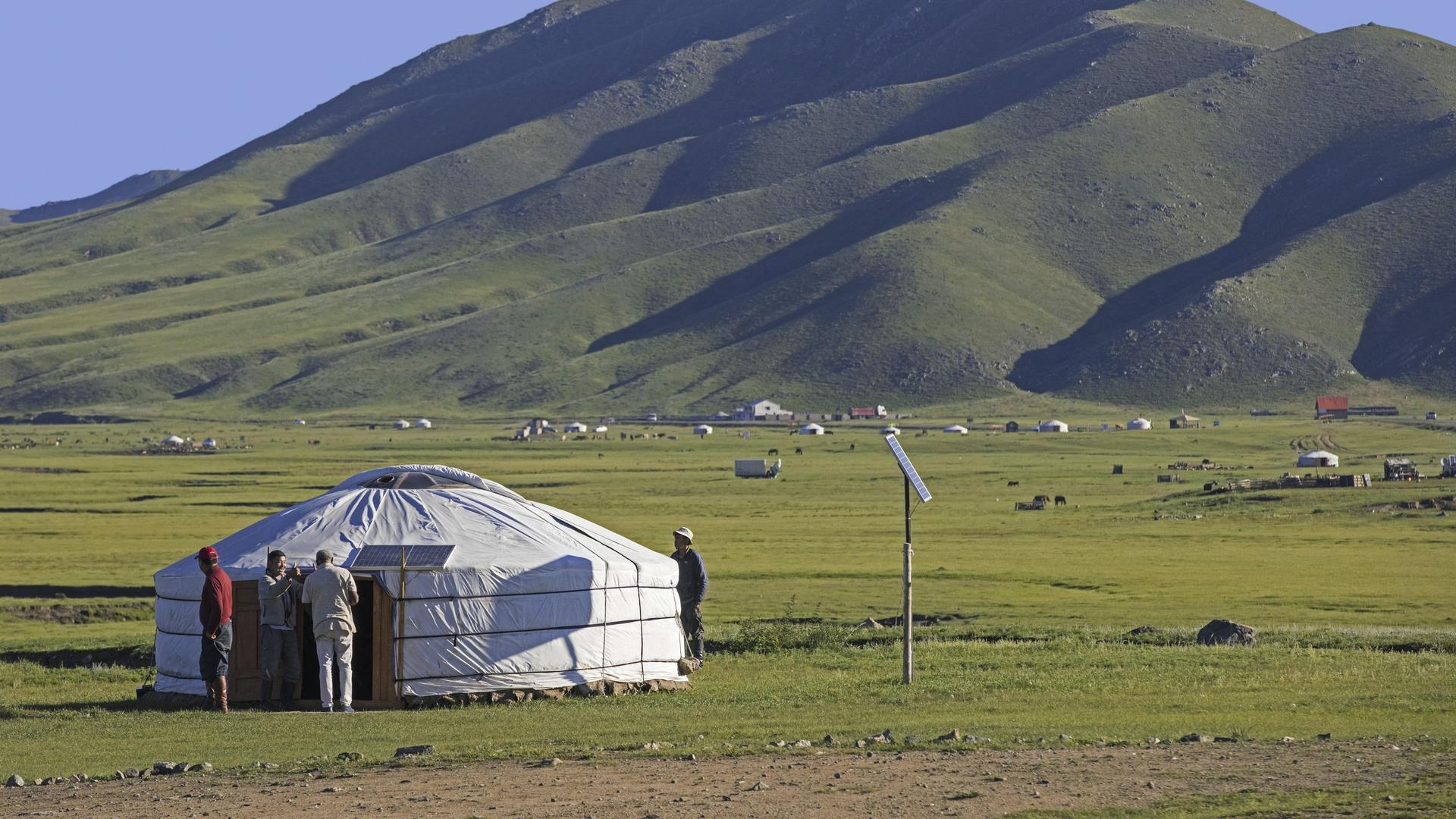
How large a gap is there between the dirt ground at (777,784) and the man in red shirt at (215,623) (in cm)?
480

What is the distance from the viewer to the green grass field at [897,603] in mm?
19922

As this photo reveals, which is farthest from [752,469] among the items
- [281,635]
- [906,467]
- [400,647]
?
[906,467]

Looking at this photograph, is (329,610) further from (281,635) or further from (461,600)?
(461,600)

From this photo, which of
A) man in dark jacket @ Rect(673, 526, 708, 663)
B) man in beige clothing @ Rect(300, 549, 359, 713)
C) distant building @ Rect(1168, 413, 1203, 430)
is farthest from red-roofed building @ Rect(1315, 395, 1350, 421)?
man in beige clothing @ Rect(300, 549, 359, 713)

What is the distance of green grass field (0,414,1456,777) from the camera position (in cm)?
1992

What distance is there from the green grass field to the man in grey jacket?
99cm

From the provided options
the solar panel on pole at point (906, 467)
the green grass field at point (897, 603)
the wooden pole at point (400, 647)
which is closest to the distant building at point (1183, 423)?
the green grass field at point (897, 603)

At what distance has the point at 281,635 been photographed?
22.8m

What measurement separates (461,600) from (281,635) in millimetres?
2296

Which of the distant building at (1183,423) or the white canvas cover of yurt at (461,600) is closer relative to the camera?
the white canvas cover of yurt at (461,600)

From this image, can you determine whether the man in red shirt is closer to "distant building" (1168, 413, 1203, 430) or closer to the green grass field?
the green grass field

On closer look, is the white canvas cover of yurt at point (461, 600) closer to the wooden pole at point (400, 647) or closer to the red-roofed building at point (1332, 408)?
the wooden pole at point (400, 647)

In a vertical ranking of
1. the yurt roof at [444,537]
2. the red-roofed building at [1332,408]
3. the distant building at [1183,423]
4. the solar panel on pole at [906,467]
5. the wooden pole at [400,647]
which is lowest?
the wooden pole at [400,647]

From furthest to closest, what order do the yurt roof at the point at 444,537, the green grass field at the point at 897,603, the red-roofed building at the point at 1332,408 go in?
1. the red-roofed building at the point at 1332,408
2. the yurt roof at the point at 444,537
3. the green grass field at the point at 897,603
